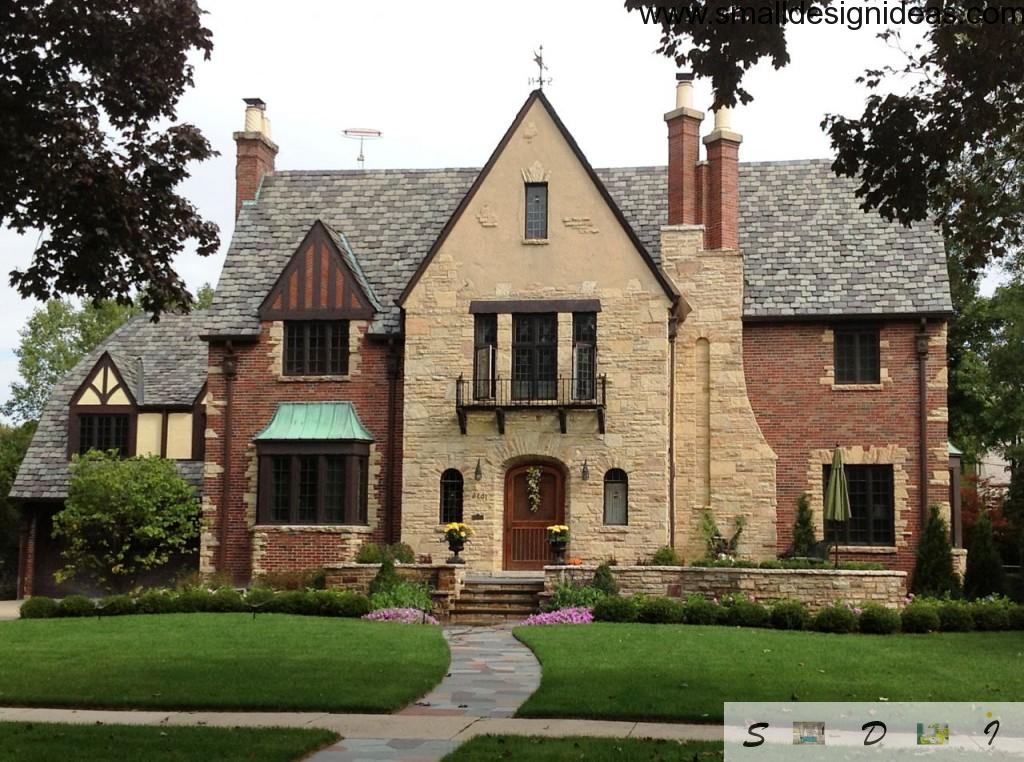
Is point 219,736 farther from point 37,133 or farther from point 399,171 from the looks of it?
point 399,171

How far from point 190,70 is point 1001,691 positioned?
11.0 meters

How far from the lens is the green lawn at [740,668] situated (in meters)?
13.6

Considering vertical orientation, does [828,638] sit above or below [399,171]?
below

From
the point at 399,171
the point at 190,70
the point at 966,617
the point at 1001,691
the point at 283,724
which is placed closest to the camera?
the point at 283,724

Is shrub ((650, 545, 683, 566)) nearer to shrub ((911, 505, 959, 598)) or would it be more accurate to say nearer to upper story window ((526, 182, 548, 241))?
shrub ((911, 505, 959, 598))

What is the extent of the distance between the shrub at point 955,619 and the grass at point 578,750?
12.5 m

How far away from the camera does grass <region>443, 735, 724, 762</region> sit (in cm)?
1038

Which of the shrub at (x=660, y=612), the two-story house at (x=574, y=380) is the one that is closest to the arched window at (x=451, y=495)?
the two-story house at (x=574, y=380)

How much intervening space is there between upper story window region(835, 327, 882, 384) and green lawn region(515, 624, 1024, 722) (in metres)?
8.89

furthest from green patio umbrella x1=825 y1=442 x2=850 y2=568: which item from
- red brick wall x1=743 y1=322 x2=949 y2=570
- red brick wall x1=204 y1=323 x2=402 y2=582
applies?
red brick wall x1=204 y1=323 x2=402 y2=582

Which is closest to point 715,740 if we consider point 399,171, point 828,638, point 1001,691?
point 1001,691

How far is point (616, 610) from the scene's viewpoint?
2247cm

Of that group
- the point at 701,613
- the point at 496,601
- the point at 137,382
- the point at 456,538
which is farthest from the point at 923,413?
the point at 137,382

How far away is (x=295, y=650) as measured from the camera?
17.7m
